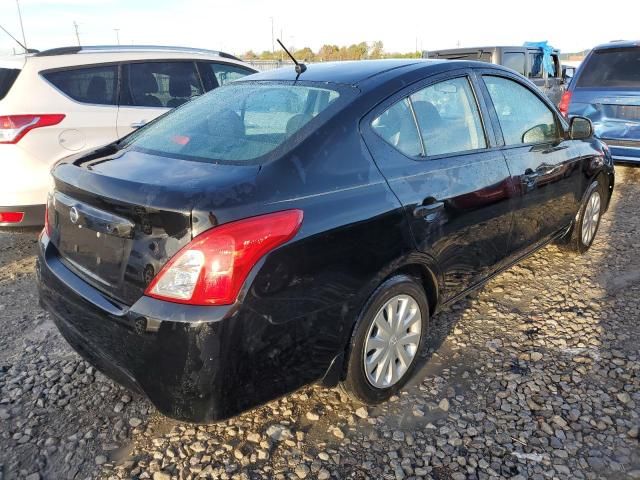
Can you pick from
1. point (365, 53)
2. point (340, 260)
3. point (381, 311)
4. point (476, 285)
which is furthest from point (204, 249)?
point (365, 53)

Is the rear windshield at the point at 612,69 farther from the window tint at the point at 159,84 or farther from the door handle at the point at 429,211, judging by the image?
the door handle at the point at 429,211

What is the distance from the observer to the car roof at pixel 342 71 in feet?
8.46

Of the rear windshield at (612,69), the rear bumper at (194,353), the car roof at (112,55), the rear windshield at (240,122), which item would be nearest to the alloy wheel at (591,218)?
the rear windshield at (240,122)

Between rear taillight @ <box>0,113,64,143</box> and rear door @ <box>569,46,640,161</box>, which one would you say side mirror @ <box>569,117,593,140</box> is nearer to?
rear door @ <box>569,46,640,161</box>

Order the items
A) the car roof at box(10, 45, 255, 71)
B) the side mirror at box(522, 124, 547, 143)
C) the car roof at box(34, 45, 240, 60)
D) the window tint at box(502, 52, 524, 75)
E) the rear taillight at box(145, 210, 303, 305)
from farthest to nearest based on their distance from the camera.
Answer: the window tint at box(502, 52, 524, 75) → the car roof at box(34, 45, 240, 60) → the car roof at box(10, 45, 255, 71) → the side mirror at box(522, 124, 547, 143) → the rear taillight at box(145, 210, 303, 305)

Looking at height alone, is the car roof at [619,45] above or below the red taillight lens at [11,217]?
above

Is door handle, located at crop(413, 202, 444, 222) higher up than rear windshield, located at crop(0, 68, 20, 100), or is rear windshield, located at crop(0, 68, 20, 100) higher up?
rear windshield, located at crop(0, 68, 20, 100)

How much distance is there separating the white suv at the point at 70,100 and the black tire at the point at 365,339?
116 inches

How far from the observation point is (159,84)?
16.8 ft

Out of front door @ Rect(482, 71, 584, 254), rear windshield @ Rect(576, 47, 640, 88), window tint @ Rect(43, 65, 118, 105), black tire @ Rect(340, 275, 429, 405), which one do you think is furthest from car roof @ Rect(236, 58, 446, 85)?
rear windshield @ Rect(576, 47, 640, 88)

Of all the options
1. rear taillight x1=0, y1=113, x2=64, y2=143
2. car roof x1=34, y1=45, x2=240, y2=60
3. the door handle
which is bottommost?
the door handle

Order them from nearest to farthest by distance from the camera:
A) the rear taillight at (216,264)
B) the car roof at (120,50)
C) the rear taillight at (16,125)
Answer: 1. the rear taillight at (216,264)
2. the rear taillight at (16,125)
3. the car roof at (120,50)

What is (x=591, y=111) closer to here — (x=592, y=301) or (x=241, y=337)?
(x=592, y=301)

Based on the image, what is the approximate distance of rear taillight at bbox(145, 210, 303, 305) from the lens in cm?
180
